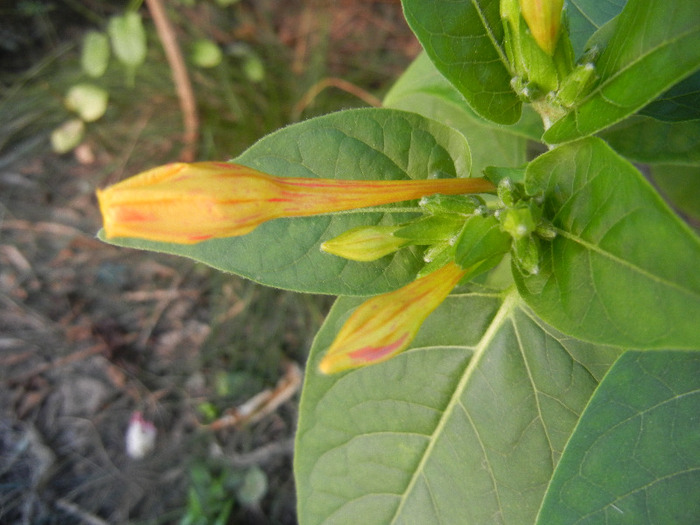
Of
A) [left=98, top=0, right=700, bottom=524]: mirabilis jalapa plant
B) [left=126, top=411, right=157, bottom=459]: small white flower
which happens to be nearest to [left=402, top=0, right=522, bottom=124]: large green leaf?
[left=98, top=0, right=700, bottom=524]: mirabilis jalapa plant

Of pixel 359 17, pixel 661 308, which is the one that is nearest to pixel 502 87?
pixel 661 308

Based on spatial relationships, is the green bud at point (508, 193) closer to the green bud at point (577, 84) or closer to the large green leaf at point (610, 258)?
the large green leaf at point (610, 258)

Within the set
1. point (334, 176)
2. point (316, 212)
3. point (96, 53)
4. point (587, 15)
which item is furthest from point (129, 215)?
point (96, 53)

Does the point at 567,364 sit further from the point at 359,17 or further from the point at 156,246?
the point at 359,17

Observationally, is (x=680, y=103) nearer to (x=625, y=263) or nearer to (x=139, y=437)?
(x=625, y=263)

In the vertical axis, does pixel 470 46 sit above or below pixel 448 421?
above

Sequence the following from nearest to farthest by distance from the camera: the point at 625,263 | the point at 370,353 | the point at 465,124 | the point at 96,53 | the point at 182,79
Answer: the point at 625,263, the point at 370,353, the point at 465,124, the point at 96,53, the point at 182,79

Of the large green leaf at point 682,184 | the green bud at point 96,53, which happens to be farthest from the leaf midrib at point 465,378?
the green bud at point 96,53

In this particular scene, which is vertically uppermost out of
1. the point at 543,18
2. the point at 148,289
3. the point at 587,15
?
the point at 543,18
